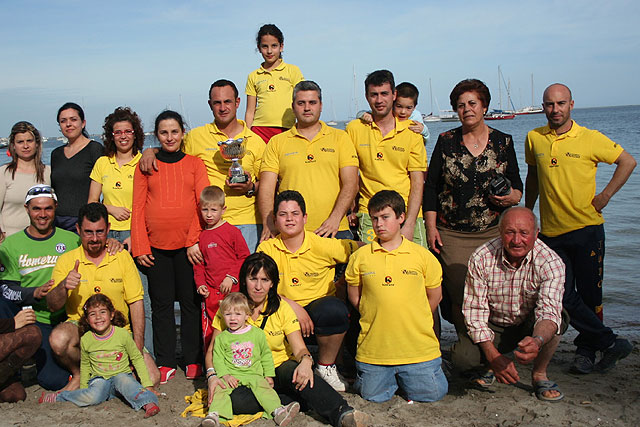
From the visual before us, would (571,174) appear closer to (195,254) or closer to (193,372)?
(195,254)

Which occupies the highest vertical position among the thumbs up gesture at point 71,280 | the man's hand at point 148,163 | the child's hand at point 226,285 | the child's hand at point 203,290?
the man's hand at point 148,163

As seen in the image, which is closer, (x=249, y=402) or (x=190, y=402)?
(x=249, y=402)

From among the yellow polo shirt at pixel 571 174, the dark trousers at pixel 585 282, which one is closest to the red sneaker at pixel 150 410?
the dark trousers at pixel 585 282

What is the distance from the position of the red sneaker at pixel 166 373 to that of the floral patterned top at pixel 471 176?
2.90 m

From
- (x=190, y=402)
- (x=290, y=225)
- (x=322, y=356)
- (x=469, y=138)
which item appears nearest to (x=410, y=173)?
(x=469, y=138)

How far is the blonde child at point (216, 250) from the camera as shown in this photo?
5008 mm

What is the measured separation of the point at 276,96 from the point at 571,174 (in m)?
3.23

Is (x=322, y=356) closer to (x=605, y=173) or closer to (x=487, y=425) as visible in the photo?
(x=487, y=425)

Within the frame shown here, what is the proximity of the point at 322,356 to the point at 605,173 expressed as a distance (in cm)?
1749

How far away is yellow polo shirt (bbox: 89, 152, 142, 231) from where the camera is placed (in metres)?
5.39

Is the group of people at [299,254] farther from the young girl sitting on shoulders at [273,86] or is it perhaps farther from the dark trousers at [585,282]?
the young girl sitting on shoulders at [273,86]

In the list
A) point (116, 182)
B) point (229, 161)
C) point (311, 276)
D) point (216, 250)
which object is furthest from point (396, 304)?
point (116, 182)

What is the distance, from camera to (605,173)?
19266 millimetres

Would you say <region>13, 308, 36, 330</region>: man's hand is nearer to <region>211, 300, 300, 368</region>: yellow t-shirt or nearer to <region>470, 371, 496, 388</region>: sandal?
<region>211, 300, 300, 368</region>: yellow t-shirt
